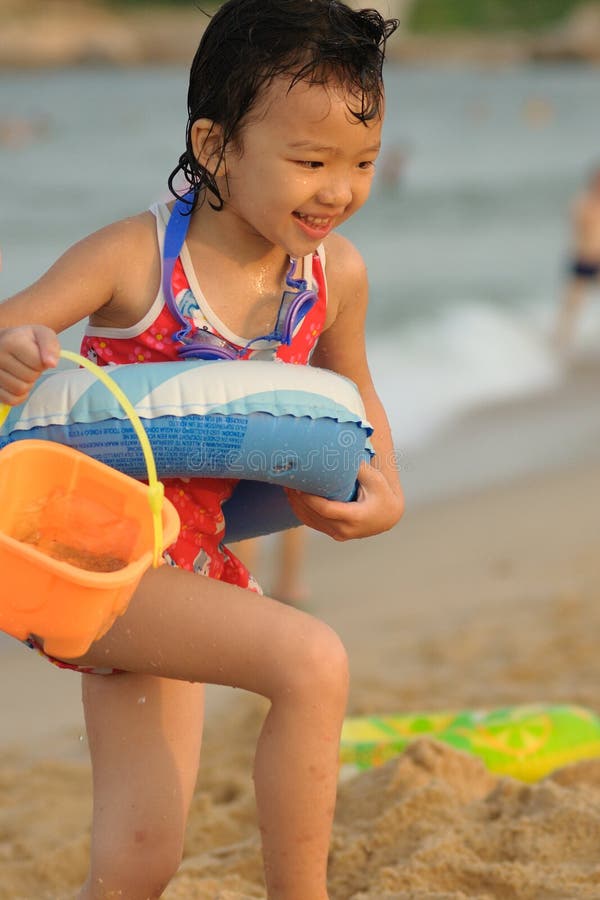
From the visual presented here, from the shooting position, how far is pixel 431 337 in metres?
10.7

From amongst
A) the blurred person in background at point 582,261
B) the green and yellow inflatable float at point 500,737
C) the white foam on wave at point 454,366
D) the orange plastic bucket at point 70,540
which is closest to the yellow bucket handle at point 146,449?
the orange plastic bucket at point 70,540

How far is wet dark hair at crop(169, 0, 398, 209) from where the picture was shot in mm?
2402

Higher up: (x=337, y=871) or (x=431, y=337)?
(x=431, y=337)

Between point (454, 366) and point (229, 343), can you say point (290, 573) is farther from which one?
point (454, 366)

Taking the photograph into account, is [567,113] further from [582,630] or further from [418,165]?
[582,630]

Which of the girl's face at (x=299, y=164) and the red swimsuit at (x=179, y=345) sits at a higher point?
Result: the girl's face at (x=299, y=164)

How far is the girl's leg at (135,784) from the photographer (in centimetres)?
248

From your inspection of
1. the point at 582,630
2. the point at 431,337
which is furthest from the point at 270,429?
the point at 431,337

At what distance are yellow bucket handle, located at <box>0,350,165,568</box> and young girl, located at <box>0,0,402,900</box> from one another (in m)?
0.11

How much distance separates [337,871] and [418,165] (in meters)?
18.8

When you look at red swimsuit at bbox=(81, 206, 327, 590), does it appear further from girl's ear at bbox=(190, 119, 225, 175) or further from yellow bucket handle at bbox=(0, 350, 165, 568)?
yellow bucket handle at bbox=(0, 350, 165, 568)

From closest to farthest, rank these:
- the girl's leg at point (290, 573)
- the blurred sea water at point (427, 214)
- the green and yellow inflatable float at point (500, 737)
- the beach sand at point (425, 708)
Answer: the beach sand at point (425, 708), the green and yellow inflatable float at point (500, 737), the girl's leg at point (290, 573), the blurred sea water at point (427, 214)

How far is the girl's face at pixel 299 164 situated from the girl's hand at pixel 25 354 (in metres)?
0.51

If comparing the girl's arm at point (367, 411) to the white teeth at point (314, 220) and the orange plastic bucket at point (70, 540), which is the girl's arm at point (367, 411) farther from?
the orange plastic bucket at point (70, 540)
